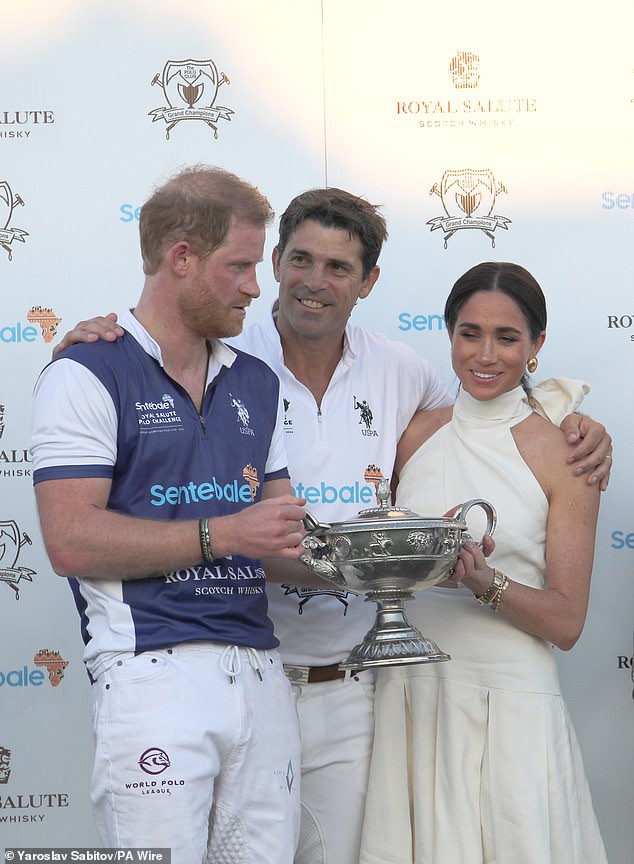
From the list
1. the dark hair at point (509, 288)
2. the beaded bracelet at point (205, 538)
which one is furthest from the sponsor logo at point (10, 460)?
the beaded bracelet at point (205, 538)

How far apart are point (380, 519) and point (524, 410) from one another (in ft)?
2.52

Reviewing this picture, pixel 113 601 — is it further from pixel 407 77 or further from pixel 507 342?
pixel 407 77

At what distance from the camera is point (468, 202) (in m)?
3.98

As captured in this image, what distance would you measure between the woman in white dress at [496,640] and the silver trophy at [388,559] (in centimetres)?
12

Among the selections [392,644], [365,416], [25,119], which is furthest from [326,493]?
[25,119]

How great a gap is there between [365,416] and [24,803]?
185 cm

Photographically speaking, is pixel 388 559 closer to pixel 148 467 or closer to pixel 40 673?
pixel 148 467

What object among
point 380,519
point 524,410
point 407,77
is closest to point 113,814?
point 380,519

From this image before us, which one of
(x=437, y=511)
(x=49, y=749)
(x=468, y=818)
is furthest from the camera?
(x=49, y=749)

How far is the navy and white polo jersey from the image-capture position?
7.70ft

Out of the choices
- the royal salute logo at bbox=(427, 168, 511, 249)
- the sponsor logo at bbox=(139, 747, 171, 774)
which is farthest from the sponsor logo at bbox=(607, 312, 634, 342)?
the sponsor logo at bbox=(139, 747, 171, 774)

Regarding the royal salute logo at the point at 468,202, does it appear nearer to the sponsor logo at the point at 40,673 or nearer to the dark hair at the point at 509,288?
the dark hair at the point at 509,288

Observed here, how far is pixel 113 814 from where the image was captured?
2.32m

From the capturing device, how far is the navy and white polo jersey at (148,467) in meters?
2.35
